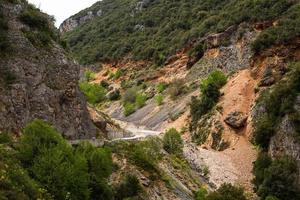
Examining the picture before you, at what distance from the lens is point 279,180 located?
4188 cm

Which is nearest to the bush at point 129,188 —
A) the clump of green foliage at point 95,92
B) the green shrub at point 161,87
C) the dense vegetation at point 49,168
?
the dense vegetation at point 49,168

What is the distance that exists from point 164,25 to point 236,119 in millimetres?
63327

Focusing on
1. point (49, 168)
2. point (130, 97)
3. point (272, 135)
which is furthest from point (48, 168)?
point (130, 97)

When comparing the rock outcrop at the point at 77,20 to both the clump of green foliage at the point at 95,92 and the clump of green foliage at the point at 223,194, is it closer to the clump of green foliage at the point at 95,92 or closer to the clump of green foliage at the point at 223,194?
the clump of green foliage at the point at 95,92

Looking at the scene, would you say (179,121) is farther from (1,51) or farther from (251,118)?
(1,51)

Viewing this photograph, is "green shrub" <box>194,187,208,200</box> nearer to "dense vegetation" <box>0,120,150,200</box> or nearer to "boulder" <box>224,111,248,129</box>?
"dense vegetation" <box>0,120,150,200</box>

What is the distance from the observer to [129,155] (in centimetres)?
3800

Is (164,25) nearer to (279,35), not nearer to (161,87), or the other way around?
(161,87)

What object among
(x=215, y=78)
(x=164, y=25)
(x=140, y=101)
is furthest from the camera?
(x=164, y=25)

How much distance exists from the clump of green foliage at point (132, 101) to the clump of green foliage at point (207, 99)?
68.2ft

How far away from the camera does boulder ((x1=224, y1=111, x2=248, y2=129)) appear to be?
54.8m

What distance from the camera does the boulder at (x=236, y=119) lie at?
54.8 meters

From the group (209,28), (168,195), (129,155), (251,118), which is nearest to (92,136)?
(129,155)

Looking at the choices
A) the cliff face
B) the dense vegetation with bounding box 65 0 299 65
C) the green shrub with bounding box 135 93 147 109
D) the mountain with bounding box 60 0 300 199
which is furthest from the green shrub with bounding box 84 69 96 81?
the cliff face
